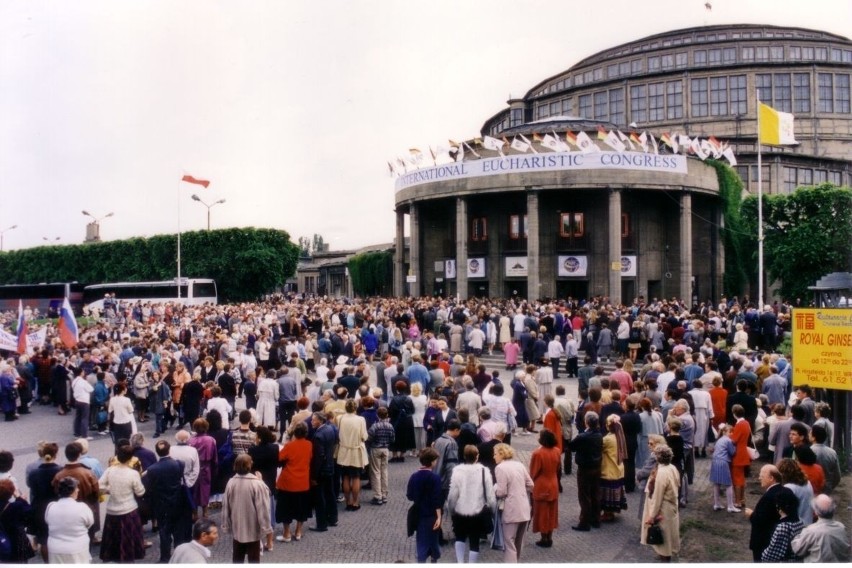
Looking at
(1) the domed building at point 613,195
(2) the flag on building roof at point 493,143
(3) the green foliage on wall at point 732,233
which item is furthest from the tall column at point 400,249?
(3) the green foliage on wall at point 732,233

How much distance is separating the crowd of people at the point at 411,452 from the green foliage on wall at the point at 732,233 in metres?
28.9

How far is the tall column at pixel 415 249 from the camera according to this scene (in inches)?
1829

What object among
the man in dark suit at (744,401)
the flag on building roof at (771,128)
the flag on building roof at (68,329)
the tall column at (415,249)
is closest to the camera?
the man in dark suit at (744,401)

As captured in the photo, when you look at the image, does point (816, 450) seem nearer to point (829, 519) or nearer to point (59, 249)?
point (829, 519)

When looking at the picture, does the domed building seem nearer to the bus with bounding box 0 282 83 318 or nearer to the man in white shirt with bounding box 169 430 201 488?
the bus with bounding box 0 282 83 318

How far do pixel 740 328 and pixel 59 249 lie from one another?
70083mm

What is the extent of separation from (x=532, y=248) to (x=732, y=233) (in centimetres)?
1406

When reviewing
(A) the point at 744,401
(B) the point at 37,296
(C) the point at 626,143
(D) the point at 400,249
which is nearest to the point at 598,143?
(C) the point at 626,143

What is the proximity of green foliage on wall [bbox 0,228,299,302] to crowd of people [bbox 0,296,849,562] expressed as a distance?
39.9m

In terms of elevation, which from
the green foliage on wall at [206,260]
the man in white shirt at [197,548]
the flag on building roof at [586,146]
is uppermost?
the flag on building roof at [586,146]

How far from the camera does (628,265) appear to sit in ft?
137

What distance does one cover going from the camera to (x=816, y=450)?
31.4 ft

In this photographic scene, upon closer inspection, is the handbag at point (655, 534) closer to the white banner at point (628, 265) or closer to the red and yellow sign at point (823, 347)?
the red and yellow sign at point (823, 347)

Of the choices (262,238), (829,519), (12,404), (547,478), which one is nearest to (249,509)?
(547,478)
